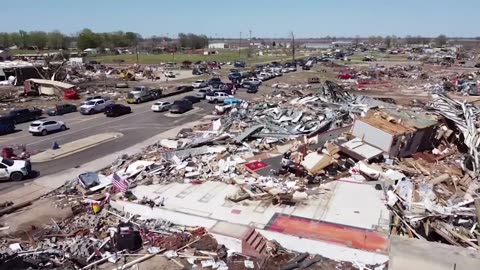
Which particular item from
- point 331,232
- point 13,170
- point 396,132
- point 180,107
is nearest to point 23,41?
point 180,107

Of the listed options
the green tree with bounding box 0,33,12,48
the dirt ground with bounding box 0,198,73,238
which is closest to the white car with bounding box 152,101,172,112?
the dirt ground with bounding box 0,198,73,238

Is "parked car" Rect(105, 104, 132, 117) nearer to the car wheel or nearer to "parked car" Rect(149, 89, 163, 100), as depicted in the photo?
"parked car" Rect(149, 89, 163, 100)

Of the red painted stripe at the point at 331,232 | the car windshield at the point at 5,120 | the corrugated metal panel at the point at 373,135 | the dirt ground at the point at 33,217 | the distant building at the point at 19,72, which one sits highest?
the distant building at the point at 19,72

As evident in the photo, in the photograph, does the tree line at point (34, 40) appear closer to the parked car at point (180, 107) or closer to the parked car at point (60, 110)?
the parked car at point (60, 110)

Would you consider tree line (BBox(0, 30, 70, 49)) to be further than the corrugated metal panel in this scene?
Yes

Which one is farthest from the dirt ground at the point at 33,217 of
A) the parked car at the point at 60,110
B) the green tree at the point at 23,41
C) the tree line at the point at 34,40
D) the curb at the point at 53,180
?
the green tree at the point at 23,41

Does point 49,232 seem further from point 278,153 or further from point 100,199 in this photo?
point 278,153
